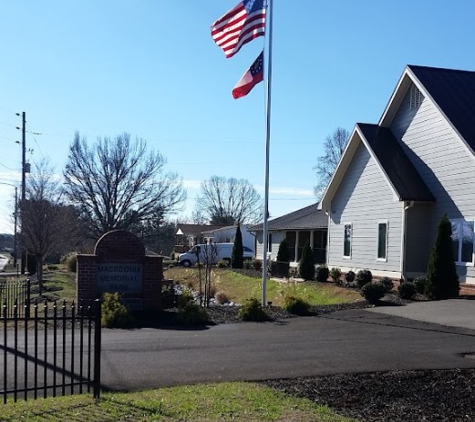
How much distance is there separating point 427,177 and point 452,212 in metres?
2.17

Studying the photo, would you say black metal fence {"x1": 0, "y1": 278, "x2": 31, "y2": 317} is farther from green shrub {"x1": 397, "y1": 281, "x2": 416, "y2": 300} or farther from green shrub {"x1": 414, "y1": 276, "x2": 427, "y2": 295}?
green shrub {"x1": 414, "y1": 276, "x2": 427, "y2": 295}

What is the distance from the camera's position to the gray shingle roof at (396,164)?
23.0m

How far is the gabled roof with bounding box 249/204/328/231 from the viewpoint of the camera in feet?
117

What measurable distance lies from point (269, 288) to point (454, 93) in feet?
37.8

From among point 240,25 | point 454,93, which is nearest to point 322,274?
point 454,93

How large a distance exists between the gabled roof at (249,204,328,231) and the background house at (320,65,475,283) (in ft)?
23.7

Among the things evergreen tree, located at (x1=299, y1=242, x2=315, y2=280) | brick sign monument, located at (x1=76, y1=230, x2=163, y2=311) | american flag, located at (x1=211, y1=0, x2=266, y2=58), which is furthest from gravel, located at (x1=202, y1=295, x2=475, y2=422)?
evergreen tree, located at (x1=299, y1=242, x2=315, y2=280)

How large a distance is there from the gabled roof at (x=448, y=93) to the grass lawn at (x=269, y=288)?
6.94 meters

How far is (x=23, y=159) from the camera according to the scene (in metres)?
44.0

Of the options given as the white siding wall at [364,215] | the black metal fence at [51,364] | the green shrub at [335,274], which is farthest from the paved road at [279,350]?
the green shrub at [335,274]

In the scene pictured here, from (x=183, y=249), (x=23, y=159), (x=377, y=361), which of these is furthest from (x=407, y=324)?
(x=183, y=249)

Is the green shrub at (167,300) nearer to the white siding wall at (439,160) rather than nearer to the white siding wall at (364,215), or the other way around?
the white siding wall at (439,160)

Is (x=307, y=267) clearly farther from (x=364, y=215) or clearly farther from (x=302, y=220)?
(x=302, y=220)

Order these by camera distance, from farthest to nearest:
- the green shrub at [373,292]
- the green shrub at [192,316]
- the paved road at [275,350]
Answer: the green shrub at [373,292] → the green shrub at [192,316] → the paved road at [275,350]
